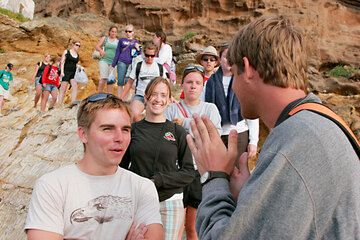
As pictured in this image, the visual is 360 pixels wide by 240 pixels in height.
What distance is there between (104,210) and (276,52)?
144cm

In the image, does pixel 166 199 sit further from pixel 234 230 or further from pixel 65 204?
pixel 234 230

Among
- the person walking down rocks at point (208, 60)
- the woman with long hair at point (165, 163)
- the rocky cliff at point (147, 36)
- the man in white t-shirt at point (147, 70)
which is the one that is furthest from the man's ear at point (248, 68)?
the rocky cliff at point (147, 36)

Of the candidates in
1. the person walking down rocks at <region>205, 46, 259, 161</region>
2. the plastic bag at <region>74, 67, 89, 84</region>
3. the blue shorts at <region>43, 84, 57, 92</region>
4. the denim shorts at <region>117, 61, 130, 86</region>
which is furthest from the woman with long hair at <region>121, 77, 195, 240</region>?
the plastic bag at <region>74, 67, 89, 84</region>

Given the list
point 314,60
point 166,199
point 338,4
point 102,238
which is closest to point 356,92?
point 314,60

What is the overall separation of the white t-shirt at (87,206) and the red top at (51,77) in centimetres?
872

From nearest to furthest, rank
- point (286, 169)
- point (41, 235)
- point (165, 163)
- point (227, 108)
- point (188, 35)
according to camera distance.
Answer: point (286, 169), point (41, 235), point (165, 163), point (227, 108), point (188, 35)

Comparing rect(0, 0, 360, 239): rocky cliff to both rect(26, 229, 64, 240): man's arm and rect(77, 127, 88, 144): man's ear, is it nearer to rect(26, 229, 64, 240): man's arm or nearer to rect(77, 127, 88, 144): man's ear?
rect(77, 127, 88, 144): man's ear

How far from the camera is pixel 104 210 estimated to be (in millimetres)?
2709

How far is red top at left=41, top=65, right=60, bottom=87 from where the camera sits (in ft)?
36.4

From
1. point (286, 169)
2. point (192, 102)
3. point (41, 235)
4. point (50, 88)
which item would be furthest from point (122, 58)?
point (286, 169)

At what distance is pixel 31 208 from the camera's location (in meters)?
2.61

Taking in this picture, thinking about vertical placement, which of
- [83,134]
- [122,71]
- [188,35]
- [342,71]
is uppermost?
[83,134]

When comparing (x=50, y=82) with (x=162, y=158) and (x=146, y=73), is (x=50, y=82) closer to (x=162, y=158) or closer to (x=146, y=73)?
(x=146, y=73)

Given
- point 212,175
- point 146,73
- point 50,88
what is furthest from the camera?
point 50,88
